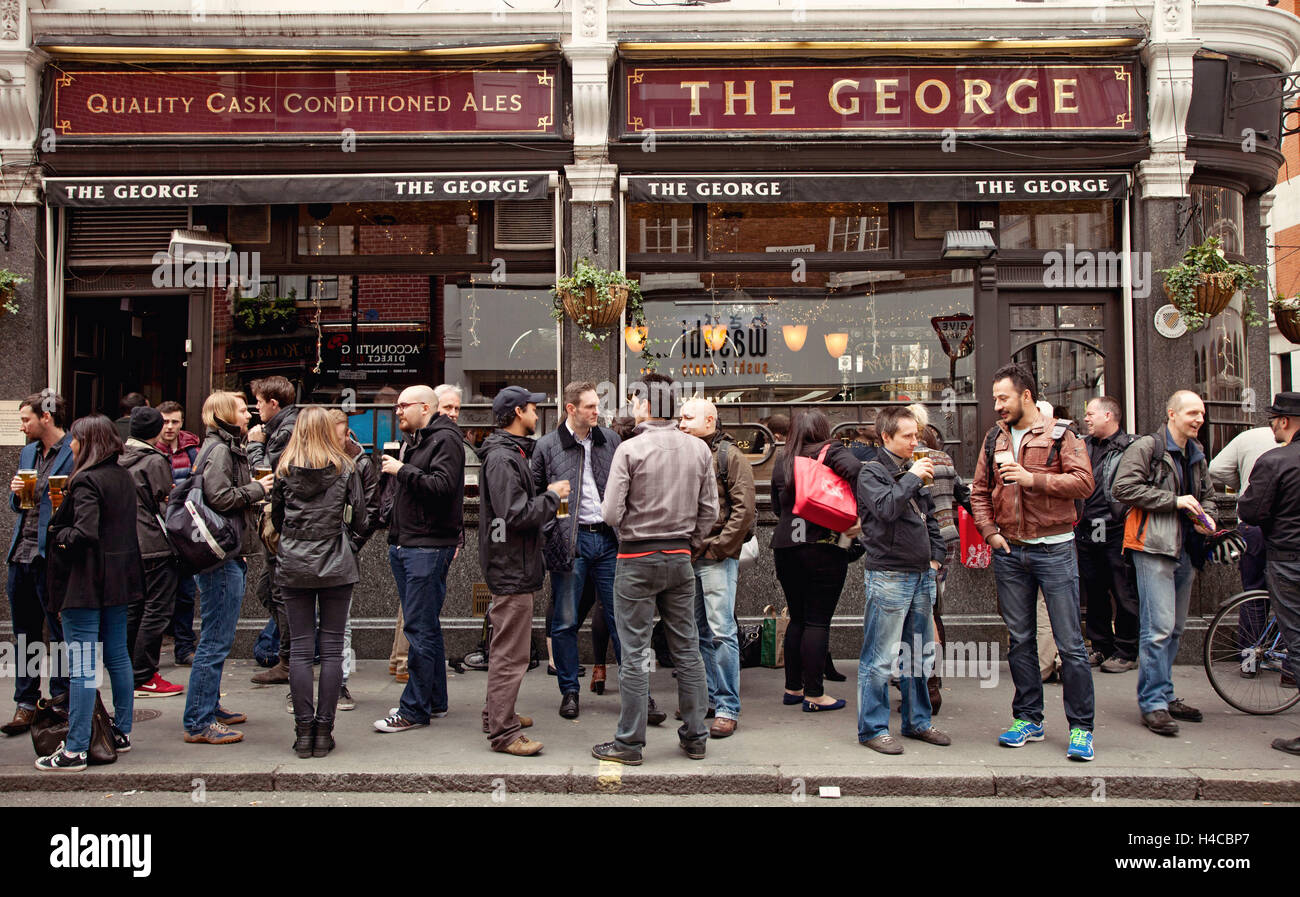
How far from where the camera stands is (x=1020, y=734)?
6.10 metres

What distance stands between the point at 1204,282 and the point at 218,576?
8.50 meters

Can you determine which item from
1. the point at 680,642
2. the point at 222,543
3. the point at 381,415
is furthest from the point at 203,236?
the point at 680,642

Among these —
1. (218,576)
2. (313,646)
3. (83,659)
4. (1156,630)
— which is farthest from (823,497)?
(83,659)

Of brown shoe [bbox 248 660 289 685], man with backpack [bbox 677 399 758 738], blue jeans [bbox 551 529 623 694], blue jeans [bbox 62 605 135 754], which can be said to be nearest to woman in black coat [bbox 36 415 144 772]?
blue jeans [bbox 62 605 135 754]

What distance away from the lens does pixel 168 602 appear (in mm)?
7613

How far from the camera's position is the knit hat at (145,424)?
22.3 feet

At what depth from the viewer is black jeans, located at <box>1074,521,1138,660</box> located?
319 inches

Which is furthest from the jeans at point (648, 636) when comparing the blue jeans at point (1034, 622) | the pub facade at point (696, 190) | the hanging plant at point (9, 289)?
the hanging plant at point (9, 289)

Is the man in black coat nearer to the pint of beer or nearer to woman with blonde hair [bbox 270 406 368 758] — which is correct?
woman with blonde hair [bbox 270 406 368 758]

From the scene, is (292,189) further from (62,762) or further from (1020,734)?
(1020,734)

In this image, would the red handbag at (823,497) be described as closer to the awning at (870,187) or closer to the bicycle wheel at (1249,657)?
the bicycle wheel at (1249,657)

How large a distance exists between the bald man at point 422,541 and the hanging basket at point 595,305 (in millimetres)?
2721

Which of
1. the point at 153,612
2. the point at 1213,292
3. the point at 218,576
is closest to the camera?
the point at 218,576

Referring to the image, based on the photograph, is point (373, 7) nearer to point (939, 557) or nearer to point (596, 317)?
point (596, 317)
